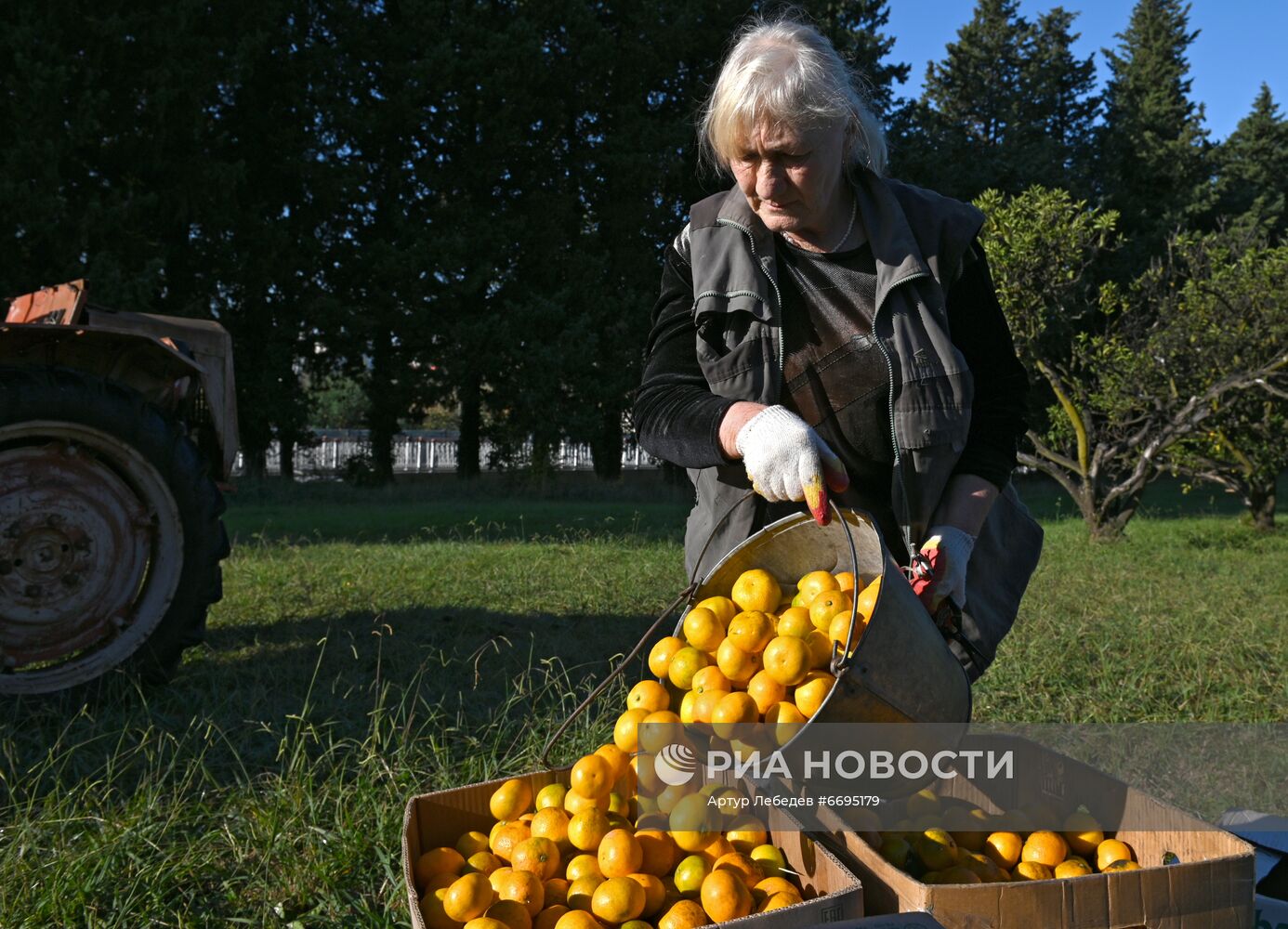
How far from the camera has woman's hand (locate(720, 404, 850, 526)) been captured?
6.09ft

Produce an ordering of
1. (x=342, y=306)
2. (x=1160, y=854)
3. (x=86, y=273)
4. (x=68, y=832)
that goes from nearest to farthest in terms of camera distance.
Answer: (x=1160, y=854), (x=68, y=832), (x=86, y=273), (x=342, y=306)

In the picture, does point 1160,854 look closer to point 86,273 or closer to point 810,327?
point 810,327

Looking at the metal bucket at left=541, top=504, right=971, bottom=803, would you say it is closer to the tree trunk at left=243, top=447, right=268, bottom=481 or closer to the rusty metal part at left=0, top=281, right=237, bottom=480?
the rusty metal part at left=0, top=281, right=237, bottom=480

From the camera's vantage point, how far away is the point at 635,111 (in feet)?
68.9

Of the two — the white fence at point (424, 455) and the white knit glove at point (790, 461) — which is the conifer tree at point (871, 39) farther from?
the white knit glove at point (790, 461)

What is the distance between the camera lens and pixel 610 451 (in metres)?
22.5

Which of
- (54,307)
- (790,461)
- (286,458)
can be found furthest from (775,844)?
(286,458)

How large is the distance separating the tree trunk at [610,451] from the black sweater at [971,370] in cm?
1954

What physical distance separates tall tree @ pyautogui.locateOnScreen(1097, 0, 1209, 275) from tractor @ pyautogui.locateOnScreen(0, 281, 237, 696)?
28477mm

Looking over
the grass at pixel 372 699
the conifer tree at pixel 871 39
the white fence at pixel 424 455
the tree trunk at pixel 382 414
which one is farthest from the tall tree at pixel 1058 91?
the grass at pixel 372 699

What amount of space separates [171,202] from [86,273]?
2.18 meters

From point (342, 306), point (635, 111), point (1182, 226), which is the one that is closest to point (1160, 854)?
point (342, 306)

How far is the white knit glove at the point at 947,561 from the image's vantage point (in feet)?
7.09

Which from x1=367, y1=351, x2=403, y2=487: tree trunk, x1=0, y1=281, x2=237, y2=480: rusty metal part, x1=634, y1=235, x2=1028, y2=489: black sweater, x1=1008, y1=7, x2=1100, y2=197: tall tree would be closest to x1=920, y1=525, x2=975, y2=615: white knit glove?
x1=634, y1=235, x2=1028, y2=489: black sweater
